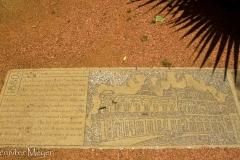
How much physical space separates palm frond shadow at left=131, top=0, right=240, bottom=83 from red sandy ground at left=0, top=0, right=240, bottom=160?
11 cm

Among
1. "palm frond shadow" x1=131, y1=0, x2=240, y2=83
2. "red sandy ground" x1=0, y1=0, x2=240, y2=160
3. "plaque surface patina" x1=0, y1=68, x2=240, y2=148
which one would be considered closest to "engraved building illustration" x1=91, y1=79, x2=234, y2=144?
"plaque surface patina" x1=0, y1=68, x2=240, y2=148

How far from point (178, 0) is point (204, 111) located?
2.52m

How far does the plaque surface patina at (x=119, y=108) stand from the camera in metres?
3.33

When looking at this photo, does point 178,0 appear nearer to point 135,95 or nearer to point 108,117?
point 135,95

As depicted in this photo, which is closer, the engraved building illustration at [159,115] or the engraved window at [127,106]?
the engraved building illustration at [159,115]

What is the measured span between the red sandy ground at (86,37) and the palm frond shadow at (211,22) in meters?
0.11

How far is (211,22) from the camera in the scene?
14.5 ft

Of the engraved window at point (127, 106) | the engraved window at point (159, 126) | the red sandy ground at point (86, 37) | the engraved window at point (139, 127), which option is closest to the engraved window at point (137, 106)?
the engraved window at point (127, 106)

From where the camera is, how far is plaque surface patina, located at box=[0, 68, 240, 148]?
3330 mm

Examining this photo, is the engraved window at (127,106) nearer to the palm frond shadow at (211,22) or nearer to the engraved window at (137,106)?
the engraved window at (137,106)

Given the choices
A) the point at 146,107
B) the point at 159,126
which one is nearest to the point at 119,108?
the point at 146,107

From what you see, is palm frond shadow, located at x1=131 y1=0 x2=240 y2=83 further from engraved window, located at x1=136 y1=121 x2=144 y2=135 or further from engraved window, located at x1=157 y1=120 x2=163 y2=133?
engraved window, located at x1=136 y1=121 x2=144 y2=135

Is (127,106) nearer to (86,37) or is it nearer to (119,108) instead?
(119,108)

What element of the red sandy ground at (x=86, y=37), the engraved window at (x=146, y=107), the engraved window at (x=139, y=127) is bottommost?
the engraved window at (x=139, y=127)
